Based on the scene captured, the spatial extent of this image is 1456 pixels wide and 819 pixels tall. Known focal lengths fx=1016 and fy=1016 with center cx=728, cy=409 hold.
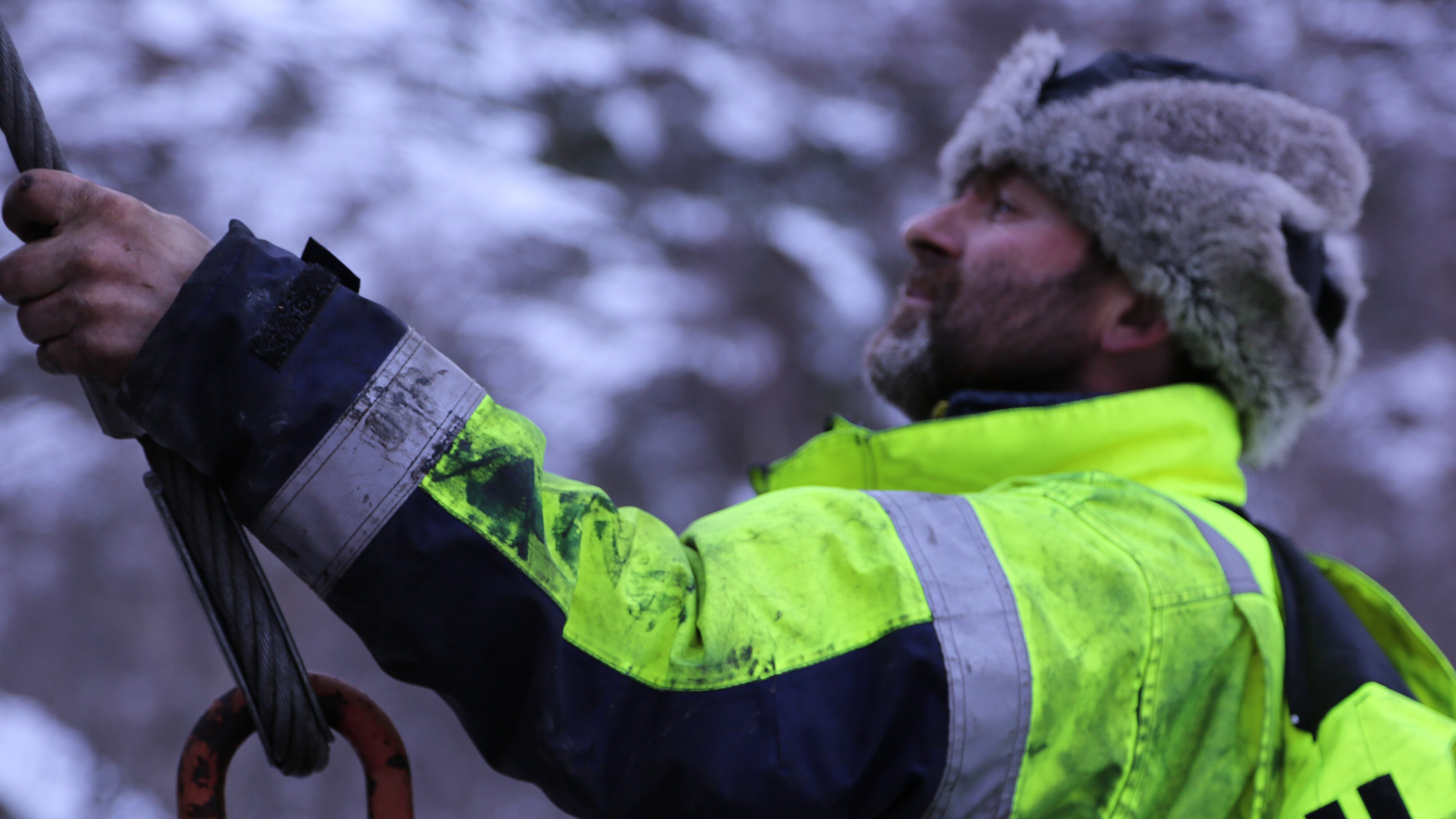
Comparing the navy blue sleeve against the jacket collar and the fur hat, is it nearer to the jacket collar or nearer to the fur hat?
the jacket collar

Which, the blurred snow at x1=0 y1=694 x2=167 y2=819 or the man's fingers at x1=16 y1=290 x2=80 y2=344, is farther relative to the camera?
the blurred snow at x1=0 y1=694 x2=167 y2=819

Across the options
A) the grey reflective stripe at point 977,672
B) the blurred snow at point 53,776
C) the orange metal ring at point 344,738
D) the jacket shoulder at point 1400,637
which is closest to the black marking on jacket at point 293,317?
the orange metal ring at point 344,738

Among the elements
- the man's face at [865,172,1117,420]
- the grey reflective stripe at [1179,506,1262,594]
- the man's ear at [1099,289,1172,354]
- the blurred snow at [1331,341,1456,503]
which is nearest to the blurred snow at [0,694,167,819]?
the man's face at [865,172,1117,420]

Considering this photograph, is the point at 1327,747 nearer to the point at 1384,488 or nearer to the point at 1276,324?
the point at 1276,324

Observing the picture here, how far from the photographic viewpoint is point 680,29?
28.8 feet

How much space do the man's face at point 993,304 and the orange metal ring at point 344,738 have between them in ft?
3.85

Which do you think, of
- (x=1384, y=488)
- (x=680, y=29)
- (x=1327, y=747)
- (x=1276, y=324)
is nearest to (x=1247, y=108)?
(x=1276, y=324)

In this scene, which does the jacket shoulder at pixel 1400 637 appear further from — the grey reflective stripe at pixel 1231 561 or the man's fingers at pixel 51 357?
the man's fingers at pixel 51 357

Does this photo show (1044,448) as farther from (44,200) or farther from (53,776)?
(53,776)

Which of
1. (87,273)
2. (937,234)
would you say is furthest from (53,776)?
(87,273)

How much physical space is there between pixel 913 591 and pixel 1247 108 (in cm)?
134

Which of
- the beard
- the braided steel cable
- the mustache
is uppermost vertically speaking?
the mustache

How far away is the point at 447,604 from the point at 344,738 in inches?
10.6

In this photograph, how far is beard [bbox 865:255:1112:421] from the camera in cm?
180
